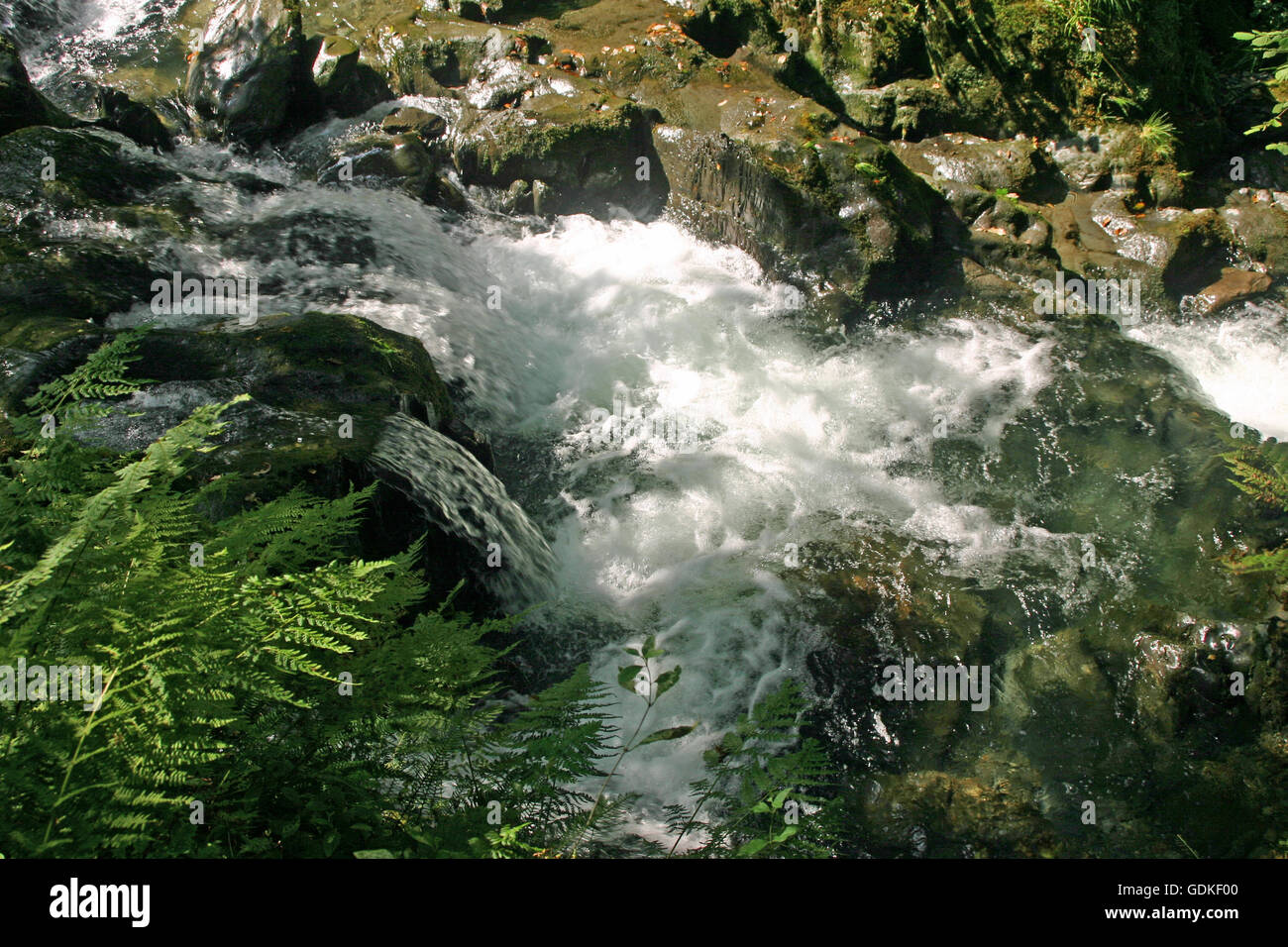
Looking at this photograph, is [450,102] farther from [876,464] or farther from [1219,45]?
[1219,45]

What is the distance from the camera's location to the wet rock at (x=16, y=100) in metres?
8.45

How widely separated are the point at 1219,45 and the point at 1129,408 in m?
A: 7.67

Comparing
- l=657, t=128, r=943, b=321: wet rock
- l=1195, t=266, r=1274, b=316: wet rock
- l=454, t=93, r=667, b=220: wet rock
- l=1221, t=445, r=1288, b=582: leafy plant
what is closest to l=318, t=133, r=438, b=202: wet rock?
l=454, t=93, r=667, b=220: wet rock

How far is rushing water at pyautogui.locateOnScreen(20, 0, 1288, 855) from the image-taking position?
5.59 metres

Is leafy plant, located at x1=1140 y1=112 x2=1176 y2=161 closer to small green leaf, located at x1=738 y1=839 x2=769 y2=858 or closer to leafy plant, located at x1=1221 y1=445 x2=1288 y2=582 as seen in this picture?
leafy plant, located at x1=1221 y1=445 x2=1288 y2=582

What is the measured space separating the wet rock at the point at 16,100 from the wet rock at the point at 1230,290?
1255 cm

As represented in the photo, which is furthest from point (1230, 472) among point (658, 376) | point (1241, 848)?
point (658, 376)

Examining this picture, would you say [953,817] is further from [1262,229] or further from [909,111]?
[909,111]

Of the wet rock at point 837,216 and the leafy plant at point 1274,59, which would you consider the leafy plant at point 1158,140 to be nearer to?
the leafy plant at point 1274,59

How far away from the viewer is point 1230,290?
8914 mm

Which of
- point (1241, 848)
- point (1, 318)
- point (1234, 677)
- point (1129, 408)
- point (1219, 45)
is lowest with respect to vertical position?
point (1241, 848)

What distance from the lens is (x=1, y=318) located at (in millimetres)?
5656

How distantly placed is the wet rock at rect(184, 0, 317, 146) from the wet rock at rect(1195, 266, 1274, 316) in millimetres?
11437

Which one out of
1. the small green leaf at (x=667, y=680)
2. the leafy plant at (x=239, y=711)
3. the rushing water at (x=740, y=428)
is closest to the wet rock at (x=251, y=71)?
the rushing water at (x=740, y=428)
